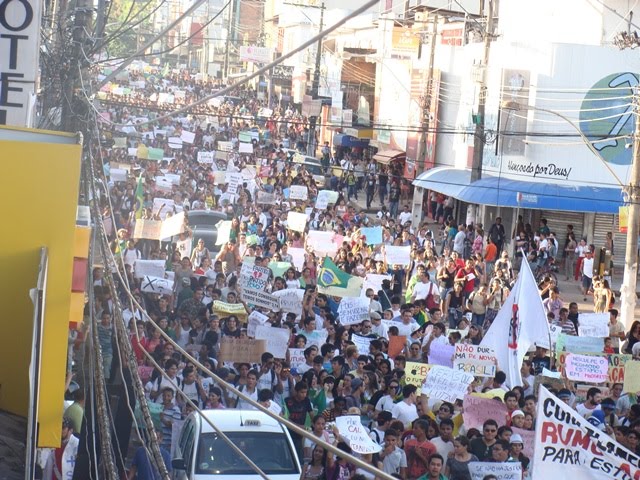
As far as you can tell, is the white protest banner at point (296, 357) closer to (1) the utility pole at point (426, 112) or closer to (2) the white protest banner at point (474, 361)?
(2) the white protest banner at point (474, 361)

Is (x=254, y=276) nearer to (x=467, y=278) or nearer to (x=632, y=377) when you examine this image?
(x=467, y=278)

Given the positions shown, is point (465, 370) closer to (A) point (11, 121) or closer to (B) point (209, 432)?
(B) point (209, 432)

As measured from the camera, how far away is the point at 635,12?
A: 3334 centimetres

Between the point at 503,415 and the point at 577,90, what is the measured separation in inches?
880

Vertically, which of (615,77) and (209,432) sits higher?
(615,77)

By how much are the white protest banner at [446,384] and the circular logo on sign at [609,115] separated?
20.4m

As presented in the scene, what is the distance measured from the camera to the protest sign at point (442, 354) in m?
13.6

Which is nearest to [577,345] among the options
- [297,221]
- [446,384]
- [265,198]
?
[446,384]

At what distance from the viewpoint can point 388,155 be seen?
45219 millimetres

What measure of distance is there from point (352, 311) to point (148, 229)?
247 inches

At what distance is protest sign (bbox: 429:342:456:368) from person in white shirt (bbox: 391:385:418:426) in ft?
6.21

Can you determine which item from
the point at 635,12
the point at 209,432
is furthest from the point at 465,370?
the point at 635,12

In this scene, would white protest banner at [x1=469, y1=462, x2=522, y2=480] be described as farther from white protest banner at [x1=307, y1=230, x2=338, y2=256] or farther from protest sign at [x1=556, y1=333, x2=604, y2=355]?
white protest banner at [x1=307, y1=230, x2=338, y2=256]

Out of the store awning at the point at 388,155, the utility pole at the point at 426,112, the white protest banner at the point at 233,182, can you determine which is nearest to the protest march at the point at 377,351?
the white protest banner at the point at 233,182
